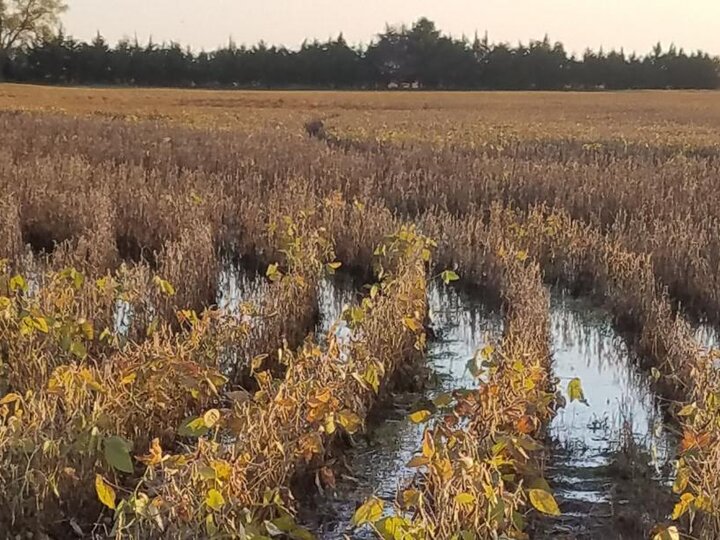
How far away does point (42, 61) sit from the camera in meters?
62.5

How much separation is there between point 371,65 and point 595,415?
6257cm

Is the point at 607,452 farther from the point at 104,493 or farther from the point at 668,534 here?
the point at 104,493

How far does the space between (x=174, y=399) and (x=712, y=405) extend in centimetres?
246

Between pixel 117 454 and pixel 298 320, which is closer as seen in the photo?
pixel 117 454

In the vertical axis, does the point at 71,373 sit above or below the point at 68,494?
above

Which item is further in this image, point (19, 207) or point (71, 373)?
point (19, 207)

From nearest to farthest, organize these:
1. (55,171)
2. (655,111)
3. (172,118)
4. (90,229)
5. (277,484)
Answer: (277,484) < (90,229) < (55,171) < (172,118) < (655,111)

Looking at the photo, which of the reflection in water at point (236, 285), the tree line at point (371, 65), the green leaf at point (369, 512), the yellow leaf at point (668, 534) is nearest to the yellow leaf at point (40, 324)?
the green leaf at point (369, 512)

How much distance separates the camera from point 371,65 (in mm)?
65750

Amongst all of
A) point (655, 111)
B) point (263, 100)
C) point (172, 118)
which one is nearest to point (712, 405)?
point (172, 118)

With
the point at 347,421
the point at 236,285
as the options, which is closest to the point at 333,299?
the point at 236,285

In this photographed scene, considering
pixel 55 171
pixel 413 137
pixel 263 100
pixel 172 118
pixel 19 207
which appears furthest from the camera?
pixel 263 100

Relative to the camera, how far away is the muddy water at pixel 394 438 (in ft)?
13.0

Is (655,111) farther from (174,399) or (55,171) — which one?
(174,399)
